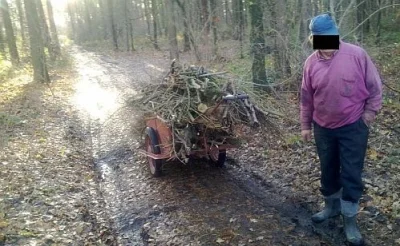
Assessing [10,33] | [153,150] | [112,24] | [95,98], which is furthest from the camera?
[112,24]

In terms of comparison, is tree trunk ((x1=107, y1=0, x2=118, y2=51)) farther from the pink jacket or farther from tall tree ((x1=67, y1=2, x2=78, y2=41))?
the pink jacket

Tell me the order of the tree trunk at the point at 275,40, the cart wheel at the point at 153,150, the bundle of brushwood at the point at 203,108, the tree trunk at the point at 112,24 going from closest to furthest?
the bundle of brushwood at the point at 203,108
the cart wheel at the point at 153,150
the tree trunk at the point at 275,40
the tree trunk at the point at 112,24

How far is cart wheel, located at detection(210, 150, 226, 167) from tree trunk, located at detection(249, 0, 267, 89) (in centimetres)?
404

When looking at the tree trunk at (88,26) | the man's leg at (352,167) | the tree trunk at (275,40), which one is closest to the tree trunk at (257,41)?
the tree trunk at (275,40)

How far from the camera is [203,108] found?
5.86 meters

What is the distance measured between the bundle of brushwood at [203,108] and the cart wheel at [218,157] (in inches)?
21.0

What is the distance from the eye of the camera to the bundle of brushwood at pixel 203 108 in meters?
5.91

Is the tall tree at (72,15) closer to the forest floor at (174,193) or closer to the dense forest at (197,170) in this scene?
the dense forest at (197,170)

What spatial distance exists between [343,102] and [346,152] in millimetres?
584

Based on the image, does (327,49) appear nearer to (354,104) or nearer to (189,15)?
(354,104)

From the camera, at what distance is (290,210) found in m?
5.27

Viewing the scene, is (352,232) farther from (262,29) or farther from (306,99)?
(262,29)

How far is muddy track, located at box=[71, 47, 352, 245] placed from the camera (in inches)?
187

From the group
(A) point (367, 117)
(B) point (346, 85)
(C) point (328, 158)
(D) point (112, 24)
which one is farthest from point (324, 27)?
(D) point (112, 24)
